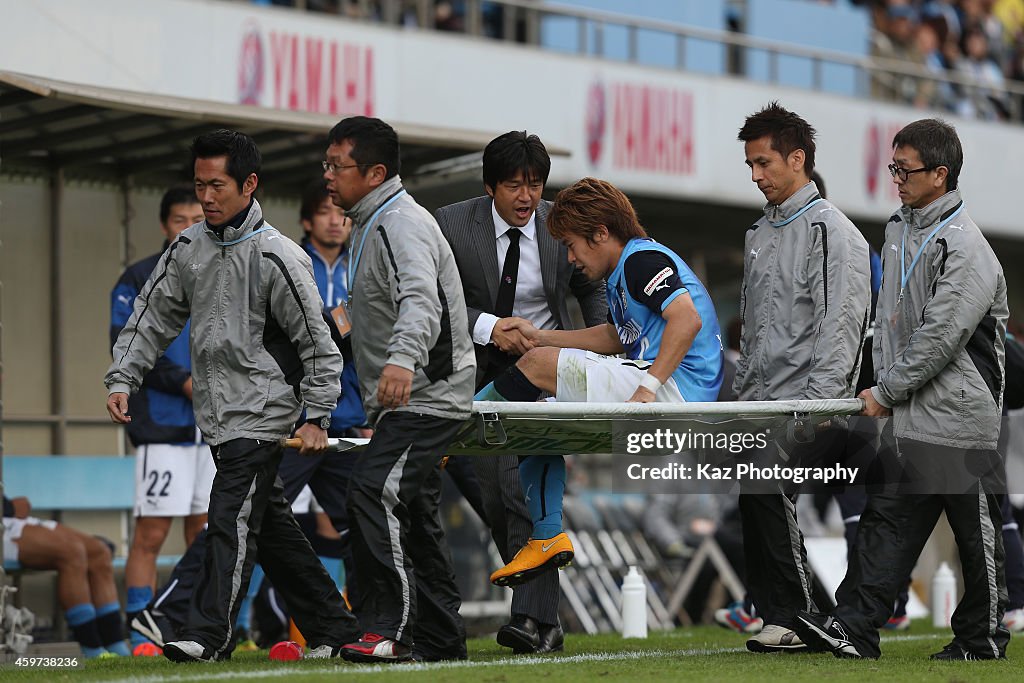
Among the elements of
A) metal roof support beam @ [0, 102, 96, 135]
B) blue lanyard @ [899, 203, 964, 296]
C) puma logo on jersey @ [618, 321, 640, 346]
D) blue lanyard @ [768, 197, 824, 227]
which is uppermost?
metal roof support beam @ [0, 102, 96, 135]

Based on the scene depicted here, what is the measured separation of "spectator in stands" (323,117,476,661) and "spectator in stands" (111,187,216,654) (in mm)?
2831

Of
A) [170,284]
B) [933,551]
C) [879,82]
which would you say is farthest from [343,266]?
[879,82]

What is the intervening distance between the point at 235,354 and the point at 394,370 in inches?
38.1

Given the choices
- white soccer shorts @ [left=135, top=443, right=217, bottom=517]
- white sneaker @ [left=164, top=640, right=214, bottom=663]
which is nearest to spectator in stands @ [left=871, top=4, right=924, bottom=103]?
white soccer shorts @ [left=135, top=443, right=217, bottom=517]

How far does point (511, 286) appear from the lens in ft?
23.7

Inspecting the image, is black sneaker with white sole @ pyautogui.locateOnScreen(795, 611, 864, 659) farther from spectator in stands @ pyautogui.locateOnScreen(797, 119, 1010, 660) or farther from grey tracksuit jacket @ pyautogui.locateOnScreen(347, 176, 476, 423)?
grey tracksuit jacket @ pyautogui.locateOnScreen(347, 176, 476, 423)

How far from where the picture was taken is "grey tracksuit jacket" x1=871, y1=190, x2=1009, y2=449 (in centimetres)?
660

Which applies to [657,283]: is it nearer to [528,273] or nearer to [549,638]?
[528,273]

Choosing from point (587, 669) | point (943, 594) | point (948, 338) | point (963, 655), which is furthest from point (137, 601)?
point (943, 594)

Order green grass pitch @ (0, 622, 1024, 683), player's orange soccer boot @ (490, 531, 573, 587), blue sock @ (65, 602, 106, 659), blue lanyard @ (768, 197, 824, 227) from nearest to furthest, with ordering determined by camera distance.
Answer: green grass pitch @ (0, 622, 1024, 683), player's orange soccer boot @ (490, 531, 573, 587), blue lanyard @ (768, 197, 824, 227), blue sock @ (65, 602, 106, 659)

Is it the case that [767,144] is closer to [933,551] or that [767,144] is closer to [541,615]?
[541,615]

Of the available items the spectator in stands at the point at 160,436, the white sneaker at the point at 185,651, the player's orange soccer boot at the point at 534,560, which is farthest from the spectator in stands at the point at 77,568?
the player's orange soccer boot at the point at 534,560

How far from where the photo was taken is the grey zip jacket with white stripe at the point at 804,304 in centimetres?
683

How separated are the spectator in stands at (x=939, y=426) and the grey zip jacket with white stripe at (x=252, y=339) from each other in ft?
7.03
